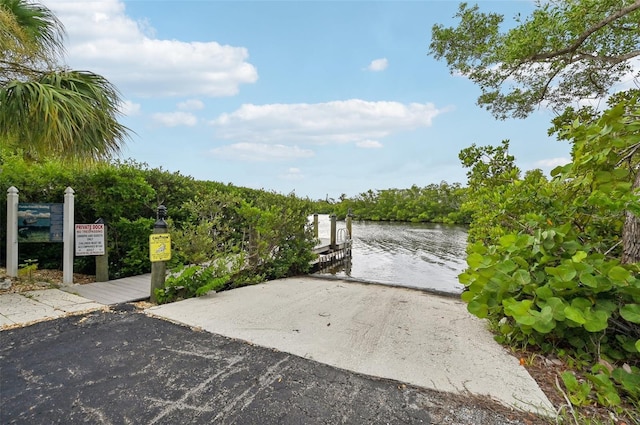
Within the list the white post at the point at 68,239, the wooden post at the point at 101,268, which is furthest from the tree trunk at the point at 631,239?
the white post at the point at 68,239

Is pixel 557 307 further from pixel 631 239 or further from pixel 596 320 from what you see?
pixel 631 239

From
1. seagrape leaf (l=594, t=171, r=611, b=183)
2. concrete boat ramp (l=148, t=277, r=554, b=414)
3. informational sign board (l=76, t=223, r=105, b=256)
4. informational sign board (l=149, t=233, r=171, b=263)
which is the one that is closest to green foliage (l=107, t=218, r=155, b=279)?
informational sign board (l=76, t=223, r=105, b=256)

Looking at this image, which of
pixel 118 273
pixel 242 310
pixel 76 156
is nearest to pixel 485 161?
pixel 242 310

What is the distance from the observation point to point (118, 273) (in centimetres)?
505

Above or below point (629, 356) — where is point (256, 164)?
above

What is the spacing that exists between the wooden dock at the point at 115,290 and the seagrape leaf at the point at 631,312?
458 cm

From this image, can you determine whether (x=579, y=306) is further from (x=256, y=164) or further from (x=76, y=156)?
(x=256, y=164)

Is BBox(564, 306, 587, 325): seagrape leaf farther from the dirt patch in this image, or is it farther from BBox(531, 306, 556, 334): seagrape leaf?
the dirt patch

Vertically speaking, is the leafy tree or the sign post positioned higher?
the leafy tree

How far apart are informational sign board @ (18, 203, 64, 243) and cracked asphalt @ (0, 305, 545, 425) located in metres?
2.49

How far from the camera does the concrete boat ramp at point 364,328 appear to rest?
2090 mm

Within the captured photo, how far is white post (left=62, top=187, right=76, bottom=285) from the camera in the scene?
14.4 feet

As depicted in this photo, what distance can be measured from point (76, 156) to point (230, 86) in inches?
197

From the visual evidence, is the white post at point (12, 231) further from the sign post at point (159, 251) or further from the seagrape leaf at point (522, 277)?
the seagrape leaf at point (522, 277)
